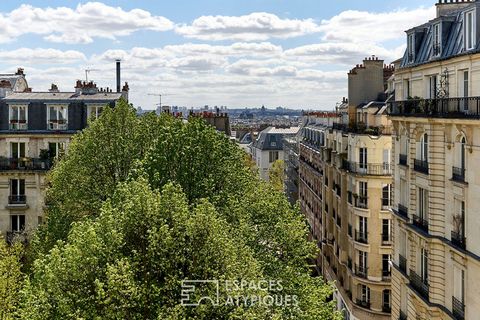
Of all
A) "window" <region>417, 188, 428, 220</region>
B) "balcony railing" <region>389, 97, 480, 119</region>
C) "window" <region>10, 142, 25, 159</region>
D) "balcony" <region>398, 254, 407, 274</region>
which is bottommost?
"balcony" <region>398, 254, 407, 274</region>

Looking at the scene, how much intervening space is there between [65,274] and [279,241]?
10.6m

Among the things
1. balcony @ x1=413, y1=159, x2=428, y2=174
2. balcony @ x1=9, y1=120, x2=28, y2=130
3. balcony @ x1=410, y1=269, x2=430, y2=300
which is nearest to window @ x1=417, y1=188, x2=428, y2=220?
balcony @ x1=413, y1=159, x2=428, y2=174

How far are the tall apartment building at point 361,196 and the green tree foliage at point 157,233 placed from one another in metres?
10.1

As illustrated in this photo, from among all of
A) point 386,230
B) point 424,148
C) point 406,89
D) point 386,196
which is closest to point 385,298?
point 386,230

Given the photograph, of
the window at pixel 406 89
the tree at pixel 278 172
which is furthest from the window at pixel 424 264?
the tree at pixel 278 172

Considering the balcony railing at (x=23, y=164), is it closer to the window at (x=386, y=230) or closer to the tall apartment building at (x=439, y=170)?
the window at (x=386, y=230)

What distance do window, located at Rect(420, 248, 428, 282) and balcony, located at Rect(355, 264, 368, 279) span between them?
14.0m

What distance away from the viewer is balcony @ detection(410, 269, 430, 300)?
26606mm

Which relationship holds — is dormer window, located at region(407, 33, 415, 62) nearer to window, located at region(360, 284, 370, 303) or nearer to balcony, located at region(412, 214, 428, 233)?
balcony, located at region(412, 214, 428, 233)

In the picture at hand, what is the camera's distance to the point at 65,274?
63.4 ft

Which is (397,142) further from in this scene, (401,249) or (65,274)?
(65,274)

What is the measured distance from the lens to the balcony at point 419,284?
87.3 feet

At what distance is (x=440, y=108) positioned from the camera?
82.3 feet

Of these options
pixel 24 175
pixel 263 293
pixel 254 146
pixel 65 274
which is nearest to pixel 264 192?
pixel 263 293
